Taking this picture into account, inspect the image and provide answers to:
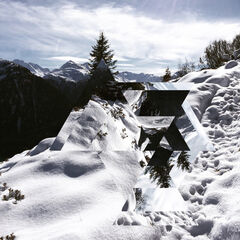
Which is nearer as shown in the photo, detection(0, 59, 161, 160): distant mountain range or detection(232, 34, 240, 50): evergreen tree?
detection(232, 34, 240, 50): evergreen tree

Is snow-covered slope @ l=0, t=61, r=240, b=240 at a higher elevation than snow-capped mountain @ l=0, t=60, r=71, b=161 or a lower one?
higher

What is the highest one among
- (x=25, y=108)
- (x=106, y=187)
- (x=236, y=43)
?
(x=236, y=43)

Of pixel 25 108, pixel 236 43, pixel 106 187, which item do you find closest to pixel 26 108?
pixel 25 108

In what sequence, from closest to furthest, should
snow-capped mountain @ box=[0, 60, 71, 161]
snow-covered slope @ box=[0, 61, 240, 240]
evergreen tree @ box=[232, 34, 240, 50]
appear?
snow-covered slope @ box=[0, 61, 240, 240] < evergreen tree @ box=[232, 34, 240, 50] < snow-capped mountain @ box=[0, 60, 71, 161]

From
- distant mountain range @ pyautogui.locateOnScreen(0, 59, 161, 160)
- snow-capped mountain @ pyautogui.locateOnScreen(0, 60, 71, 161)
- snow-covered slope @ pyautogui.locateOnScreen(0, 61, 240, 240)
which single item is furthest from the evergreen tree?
snow-capped mountain @ pyautogui.locateOnScreen(0, 60, 71, 161)

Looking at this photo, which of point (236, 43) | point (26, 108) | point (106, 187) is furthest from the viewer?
point (26, 108)

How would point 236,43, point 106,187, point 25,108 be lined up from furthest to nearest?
point 25,108 < point 236,43 < point 106,187

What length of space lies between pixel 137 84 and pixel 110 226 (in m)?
3.56

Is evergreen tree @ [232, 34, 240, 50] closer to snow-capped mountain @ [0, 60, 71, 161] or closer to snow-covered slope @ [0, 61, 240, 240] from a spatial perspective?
snow-covered slope @ [0, 61, 240, 240]

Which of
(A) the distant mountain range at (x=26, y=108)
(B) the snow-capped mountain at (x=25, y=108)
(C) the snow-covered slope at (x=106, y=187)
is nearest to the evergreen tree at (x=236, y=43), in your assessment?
(C) the snow-covered slope at (x=106, y=187)

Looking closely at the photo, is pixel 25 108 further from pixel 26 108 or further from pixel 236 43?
pixel 236 43

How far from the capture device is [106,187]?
3.78 m

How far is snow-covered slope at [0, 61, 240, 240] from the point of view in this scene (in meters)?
2.99

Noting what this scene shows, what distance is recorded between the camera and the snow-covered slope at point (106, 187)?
9.82ft
